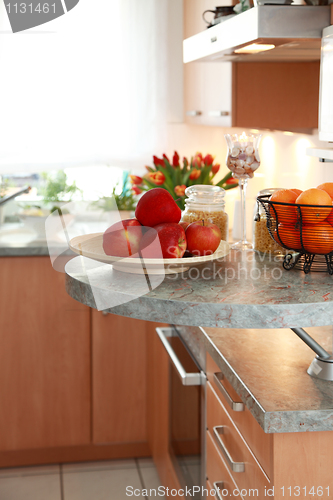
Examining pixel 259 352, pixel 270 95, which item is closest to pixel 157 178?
pixel 270 95

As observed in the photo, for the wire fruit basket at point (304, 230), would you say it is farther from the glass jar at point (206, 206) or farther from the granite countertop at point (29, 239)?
the granite countertop at point (29, 239)

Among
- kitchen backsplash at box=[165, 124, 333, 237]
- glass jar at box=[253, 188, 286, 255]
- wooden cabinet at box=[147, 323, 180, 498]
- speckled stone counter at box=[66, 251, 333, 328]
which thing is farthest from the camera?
kitchen backsplash at box=[165, 124, 333, 237]

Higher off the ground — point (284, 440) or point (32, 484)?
point (284, 440)

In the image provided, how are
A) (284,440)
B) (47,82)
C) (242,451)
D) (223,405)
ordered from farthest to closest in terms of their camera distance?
(47,82)
(223,405)
(242,451)
(284,440)

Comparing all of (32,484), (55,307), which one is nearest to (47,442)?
(32,484)

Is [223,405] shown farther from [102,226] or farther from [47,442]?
[102,226]

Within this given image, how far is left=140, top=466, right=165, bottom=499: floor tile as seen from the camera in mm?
2126

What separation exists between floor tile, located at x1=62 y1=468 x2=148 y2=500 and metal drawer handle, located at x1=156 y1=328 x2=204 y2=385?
734 mm

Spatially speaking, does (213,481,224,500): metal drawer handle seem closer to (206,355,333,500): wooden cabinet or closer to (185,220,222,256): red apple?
(206,355,333,500): wooden cabinet

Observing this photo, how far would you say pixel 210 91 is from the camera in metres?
2.42

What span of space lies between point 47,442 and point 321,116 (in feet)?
5.66

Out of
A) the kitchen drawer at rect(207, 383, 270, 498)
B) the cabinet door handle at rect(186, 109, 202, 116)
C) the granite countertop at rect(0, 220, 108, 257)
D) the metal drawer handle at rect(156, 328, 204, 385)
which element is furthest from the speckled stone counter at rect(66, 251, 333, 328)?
the cabinet door handle at rect(186, 109, 202, 116)

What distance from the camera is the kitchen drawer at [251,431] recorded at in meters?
1.01

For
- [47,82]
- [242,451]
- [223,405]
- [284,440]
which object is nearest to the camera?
[284,440]
